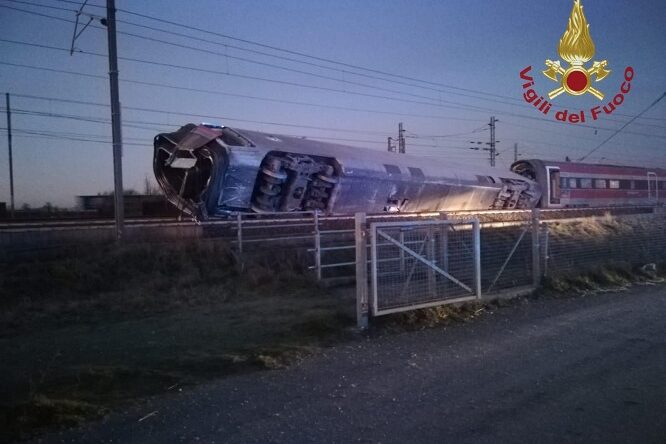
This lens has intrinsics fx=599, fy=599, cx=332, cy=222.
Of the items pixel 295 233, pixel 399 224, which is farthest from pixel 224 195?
pixel 399 224

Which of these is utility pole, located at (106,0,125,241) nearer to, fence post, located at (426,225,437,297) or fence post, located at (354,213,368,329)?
fence post, located at (354,213,368,329)

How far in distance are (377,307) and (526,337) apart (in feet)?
7.13

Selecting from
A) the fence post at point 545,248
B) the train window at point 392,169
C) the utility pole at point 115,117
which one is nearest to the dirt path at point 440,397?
the fence post at point 545,248

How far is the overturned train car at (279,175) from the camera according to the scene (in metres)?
16.4

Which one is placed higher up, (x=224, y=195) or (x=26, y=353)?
(x=224, y=195)

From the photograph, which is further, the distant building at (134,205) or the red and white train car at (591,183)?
the distant building at (134,205)

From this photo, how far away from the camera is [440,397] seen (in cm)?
588

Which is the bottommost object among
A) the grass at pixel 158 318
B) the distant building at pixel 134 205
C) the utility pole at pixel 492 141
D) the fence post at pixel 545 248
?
the grass at pixel 158 318

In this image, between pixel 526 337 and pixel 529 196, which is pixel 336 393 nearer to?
pixel 526 337

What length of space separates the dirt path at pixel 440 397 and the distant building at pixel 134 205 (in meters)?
26.5

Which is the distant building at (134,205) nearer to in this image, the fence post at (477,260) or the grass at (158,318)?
the grass at (158,318)

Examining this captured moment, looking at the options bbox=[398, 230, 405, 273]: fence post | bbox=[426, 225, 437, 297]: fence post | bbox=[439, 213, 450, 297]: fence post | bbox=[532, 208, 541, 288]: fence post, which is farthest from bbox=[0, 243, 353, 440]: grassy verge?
bbox=[532, 208, 541, 288]: fence post

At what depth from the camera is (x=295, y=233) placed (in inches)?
710

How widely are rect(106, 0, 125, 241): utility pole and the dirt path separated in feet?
34.7
